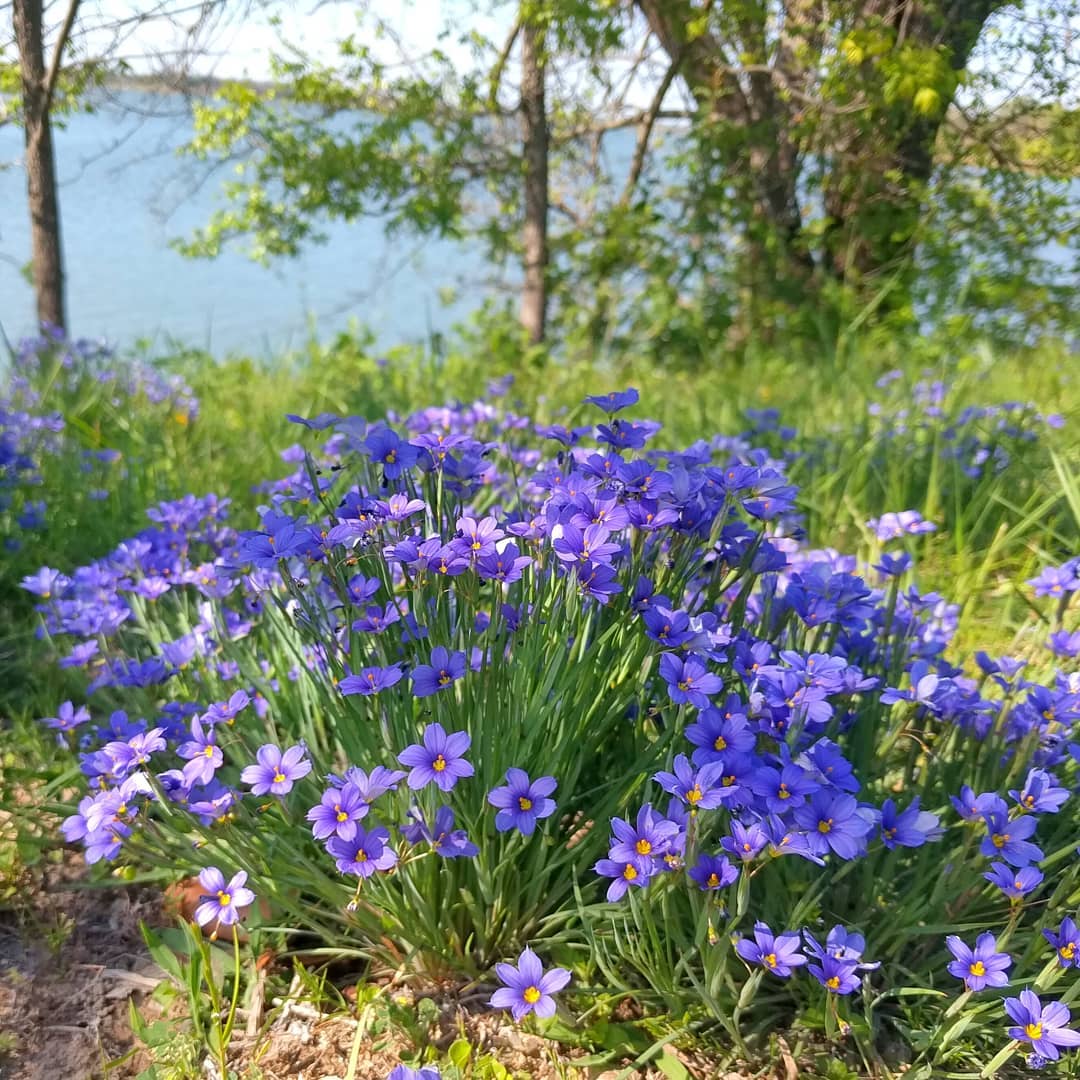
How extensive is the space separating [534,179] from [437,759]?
4455mm

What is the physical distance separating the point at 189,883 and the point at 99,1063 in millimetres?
353

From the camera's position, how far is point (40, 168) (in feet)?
11.7

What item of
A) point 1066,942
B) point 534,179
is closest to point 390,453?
point 1066,942

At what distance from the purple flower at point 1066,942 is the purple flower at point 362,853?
2.86 feet

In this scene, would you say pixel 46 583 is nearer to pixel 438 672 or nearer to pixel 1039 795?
pixel 438 672

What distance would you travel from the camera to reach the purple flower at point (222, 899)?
1.28 m

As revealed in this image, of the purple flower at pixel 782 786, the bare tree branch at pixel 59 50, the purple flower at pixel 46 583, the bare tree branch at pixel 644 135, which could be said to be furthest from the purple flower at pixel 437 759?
the bare tree branch at pixel 644 135

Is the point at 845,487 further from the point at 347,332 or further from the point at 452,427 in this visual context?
the point at 347,332

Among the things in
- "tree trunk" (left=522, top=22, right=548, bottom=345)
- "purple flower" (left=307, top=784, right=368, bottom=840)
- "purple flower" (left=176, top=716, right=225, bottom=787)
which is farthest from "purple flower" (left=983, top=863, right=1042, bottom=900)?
"tree trunk" (left=522, top=22, right=548, bottom=345)

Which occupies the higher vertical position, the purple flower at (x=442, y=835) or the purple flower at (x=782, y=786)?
the purple flower at (x=782, y=786)

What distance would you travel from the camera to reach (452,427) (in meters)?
2.60

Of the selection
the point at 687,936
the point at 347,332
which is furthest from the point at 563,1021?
the point at 347,332

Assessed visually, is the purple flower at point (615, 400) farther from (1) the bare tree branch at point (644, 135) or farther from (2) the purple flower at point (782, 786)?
(1) the bare tree branch at point (644, 135)

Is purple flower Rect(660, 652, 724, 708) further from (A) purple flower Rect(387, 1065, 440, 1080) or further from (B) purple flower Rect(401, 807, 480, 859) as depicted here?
(A) purple flower Rect(387, 1065, 440, 1080)
